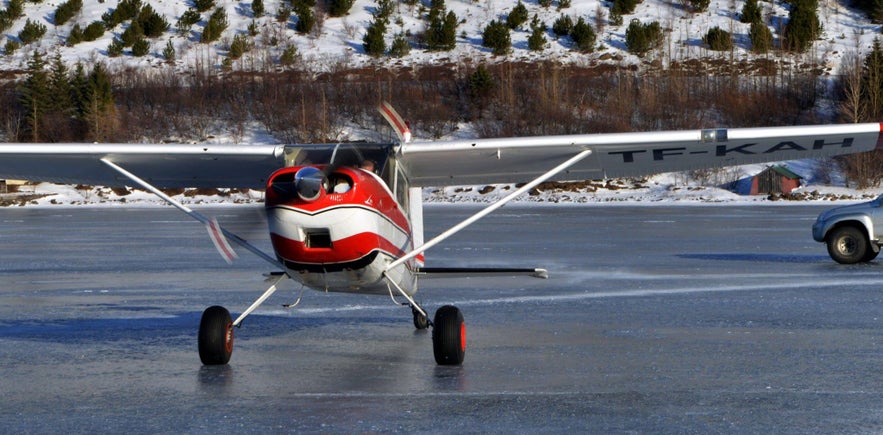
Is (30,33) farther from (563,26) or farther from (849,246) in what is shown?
(849,246)

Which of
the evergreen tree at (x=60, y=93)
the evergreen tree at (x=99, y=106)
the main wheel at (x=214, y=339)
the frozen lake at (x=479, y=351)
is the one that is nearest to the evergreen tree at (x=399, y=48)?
the evergreen tree at (x=99, y=106)

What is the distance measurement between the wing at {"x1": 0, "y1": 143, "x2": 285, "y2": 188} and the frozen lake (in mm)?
Result: 676

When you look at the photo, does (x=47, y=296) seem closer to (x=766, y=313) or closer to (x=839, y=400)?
(x=766, y=313)

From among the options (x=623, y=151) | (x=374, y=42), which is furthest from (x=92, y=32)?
(x=623, y=151)

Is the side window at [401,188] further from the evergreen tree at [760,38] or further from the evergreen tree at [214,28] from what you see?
the evergreen tree at [214,28]

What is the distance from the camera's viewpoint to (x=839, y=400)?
22.8 feet

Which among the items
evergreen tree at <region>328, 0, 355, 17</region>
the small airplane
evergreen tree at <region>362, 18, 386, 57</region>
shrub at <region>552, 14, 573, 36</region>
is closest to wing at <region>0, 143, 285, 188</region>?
the small airplane

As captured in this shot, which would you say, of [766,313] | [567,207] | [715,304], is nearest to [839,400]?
[766,313]

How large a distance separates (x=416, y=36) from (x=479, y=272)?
70662 mm

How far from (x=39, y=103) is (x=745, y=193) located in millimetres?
41577

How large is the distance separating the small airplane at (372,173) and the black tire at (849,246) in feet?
22.4

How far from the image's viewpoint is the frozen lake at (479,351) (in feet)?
Answer: 21.6

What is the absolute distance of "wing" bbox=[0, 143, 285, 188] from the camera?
398 inches

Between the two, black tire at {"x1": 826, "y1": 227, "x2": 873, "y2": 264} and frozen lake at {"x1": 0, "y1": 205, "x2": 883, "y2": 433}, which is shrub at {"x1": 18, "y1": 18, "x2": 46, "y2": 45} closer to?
frozen lake at {"x1": 0, "y1": 205, "x2": 883, "y2": 433}
